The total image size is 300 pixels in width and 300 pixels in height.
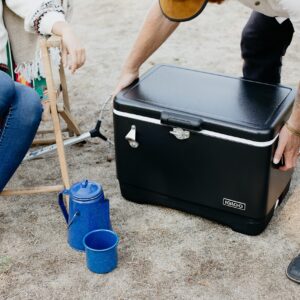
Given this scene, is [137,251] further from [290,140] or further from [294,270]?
[290,140]

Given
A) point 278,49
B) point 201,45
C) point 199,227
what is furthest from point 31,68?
point 201,45

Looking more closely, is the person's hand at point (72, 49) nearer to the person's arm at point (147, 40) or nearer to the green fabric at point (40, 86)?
the person's arm at point (147, 40)

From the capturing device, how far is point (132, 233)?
2.66 metres

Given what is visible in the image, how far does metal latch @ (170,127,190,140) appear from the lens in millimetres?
2455

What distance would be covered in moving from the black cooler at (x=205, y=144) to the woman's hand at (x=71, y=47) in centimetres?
29

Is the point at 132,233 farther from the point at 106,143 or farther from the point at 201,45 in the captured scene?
the point at 201,45

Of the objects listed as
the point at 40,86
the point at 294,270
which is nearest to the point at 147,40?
the point at 40,86

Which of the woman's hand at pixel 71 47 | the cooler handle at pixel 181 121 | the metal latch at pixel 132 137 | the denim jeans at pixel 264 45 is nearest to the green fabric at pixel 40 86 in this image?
the woman's hand at pixel 71 47

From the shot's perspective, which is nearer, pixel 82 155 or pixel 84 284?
pixel 84 284

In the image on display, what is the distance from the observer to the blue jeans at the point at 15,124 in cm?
246

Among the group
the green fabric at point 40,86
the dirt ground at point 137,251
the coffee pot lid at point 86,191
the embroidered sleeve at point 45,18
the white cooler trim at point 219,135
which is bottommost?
the dirt ground at point 137,251

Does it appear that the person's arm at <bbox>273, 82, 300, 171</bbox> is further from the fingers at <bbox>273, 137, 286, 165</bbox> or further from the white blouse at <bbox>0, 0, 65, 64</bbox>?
the white blouse at <bbox>0, 0, 65, 64</bbox>

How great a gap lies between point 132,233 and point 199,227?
33 centimetres

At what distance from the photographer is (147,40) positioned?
2727mm
